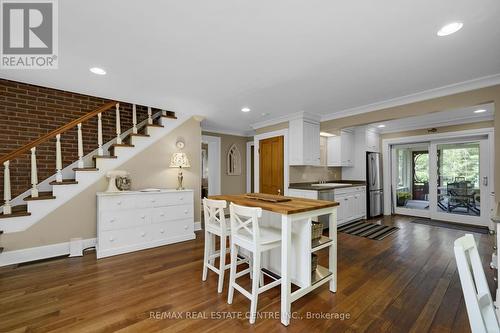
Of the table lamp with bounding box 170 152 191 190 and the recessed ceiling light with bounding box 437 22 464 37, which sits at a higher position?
the recessed ceiling light with bounding box 437 22 464 37

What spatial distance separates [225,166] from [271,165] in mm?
1610

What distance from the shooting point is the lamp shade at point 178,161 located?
154 inches

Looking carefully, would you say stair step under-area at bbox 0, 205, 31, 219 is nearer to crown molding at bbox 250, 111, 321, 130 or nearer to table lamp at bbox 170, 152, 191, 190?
table lamp at bbox 170, 152, 191, 190

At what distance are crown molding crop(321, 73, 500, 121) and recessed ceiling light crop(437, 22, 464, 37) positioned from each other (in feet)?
4.96

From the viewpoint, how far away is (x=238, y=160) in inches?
250

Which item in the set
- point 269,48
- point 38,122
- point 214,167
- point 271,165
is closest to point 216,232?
point 269,48

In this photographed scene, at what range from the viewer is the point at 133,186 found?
12.3 ft

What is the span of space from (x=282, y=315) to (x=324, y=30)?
7.90ft

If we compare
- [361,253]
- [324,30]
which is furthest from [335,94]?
[361,253]

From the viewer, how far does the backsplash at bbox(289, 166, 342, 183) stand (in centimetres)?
474

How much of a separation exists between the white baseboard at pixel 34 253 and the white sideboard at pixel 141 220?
51 cm

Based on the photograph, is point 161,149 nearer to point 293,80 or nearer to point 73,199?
point 73,199

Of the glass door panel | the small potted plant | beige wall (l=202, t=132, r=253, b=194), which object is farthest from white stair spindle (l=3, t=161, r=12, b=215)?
the glass door panel

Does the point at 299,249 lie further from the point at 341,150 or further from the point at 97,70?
the point at 341,150
